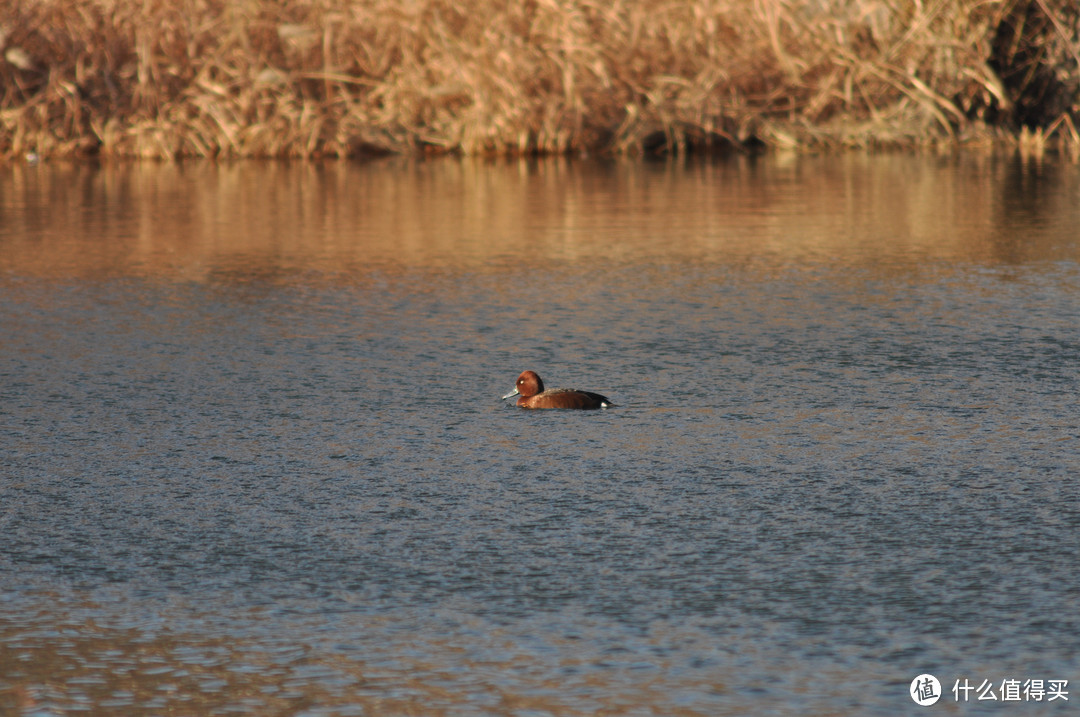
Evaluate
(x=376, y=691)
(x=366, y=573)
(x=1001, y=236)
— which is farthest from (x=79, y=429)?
(x=1001, y=236)

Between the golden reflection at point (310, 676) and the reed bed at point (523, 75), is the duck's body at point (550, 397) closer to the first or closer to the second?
the golden reflection at point (310, 676)

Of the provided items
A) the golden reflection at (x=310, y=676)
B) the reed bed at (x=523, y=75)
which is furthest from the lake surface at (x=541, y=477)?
the reed bed at (x=523, y=75)

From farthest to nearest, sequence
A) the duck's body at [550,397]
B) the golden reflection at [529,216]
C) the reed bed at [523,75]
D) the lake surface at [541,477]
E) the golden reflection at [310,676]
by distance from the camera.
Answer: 1. the reed bed at [523,75]
2. the golden reflection at [529,216]
3. the duck's body at [550,397]
4. the lake surface at [541,477]
5. the golden reflection at [310,676]

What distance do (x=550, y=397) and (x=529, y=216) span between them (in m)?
6.88

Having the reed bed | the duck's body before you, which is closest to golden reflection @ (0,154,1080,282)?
the reed bed

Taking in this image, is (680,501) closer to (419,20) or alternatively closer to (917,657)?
(917,657)

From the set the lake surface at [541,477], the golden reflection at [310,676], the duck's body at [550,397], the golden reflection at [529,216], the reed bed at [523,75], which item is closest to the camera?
the golden reflection at [310,676]

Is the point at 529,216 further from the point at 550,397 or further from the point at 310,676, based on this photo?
the point at 310,676

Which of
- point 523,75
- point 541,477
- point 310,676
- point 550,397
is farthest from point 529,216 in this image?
point 310,676

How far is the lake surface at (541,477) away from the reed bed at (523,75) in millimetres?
8586

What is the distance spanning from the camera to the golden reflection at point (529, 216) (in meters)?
10.5

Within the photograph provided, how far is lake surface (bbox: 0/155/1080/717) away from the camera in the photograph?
141 inches

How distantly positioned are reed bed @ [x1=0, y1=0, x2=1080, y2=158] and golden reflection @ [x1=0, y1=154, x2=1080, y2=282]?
4.44ft

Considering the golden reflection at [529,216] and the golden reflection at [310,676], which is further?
the golden reflection at [529,216]
